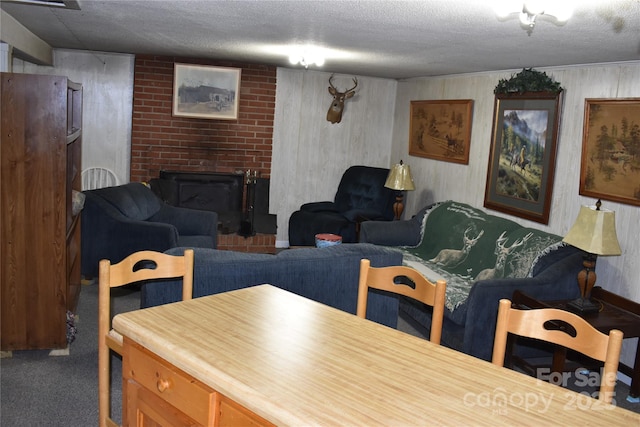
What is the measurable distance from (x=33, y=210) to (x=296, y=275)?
1.57m

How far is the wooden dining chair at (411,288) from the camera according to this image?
7.57 ft

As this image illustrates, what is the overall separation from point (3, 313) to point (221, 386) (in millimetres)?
2614

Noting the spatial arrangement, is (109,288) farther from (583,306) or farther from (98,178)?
(98,178)

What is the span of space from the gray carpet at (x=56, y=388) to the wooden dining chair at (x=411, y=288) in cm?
155

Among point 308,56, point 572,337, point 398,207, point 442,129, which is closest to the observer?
point 572,337

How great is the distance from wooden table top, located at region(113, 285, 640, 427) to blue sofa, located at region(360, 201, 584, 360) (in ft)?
6.65

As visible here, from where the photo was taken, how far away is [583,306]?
12.5ft

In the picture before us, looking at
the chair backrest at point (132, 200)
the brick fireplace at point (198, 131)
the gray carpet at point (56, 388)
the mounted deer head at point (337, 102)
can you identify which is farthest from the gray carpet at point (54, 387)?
the mounted deer head at point (337, 102)

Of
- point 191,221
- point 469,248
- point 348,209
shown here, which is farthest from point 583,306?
point 348,209

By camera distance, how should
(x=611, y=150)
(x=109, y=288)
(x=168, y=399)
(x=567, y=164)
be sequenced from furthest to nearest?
1. (x=567, y=164)
2. (x=611, y=150)
3. (x=109, y=288)
4. (x=168, y=399)

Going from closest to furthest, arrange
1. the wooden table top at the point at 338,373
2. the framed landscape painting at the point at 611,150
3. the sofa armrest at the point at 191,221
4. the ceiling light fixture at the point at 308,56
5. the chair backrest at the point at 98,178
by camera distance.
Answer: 1. the wooden table top at the point at 338,373
2. the framed landscape painting at the point at 611,150
3. the ceiling light fixture at the point at 308,56
4. the sofa armrest at the point at 191,221
5. the chair backrest at the point at 98,178

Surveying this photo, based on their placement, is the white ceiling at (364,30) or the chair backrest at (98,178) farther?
the chair backrest at (98,178)

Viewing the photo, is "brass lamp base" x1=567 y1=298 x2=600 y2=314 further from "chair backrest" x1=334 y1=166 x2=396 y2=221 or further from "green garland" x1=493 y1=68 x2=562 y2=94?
"chair backrest" x1=334 y1=166 x2=396 y2=221

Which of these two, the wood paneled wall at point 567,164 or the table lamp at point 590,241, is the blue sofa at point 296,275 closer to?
the table lamp at point 590,241
